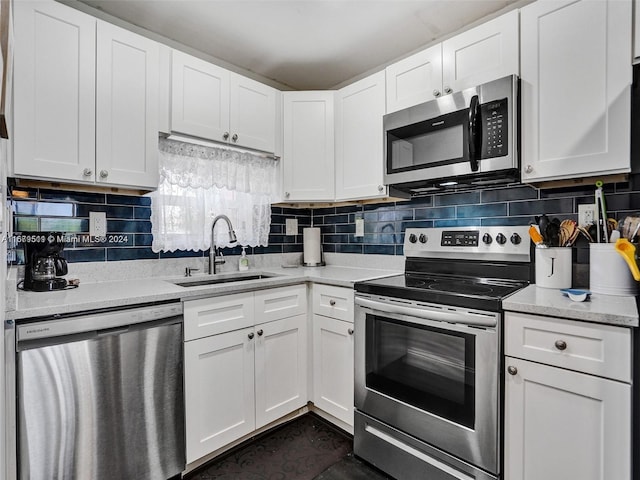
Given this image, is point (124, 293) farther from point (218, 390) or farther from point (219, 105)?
point (219, 105)

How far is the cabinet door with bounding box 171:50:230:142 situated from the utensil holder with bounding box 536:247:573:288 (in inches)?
73.9

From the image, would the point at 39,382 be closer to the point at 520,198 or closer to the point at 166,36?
the point at 166,36

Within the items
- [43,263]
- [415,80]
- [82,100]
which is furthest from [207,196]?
[415,80]

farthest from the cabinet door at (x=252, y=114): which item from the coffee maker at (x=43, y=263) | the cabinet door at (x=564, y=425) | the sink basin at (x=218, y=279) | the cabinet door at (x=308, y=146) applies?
the cabinet door at (x=564, y=425)

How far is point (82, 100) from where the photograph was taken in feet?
5.32

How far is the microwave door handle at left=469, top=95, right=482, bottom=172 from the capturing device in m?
1.63

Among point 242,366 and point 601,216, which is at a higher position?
point 601,216

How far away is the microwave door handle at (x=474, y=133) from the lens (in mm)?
1634

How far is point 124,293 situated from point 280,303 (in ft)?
2.73

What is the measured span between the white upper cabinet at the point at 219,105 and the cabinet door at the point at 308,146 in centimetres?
13

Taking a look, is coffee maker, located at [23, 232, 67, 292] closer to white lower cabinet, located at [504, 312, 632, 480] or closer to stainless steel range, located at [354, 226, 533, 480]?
stainless steel range, located at [354, 226, 533, 480]

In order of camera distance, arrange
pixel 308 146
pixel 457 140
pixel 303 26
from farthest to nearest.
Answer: pixel 308 146, pixel 303 26, pixel 457 140

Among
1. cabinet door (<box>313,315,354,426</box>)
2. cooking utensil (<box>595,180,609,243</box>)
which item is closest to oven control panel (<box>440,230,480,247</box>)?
cooking utensil (<box>595,180,609,243</box>)

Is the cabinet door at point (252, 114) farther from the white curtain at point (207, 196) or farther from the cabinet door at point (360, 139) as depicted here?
the cabinet door at point (360, 139)
